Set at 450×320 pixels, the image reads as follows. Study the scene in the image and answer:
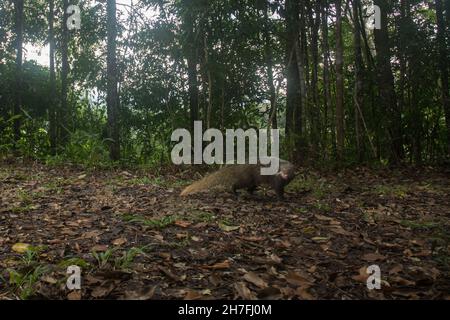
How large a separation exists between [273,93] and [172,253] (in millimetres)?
6691

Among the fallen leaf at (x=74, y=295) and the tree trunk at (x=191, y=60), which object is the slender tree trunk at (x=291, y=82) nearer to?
the tree trunk at (x=191, y=60)

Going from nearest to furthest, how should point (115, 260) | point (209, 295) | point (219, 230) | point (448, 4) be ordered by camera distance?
point (209, 295) → point (115, 260) → point (219, 230) → point (448, 4)

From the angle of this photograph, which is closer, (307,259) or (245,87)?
(307,259)

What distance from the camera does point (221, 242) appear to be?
3.65 metres

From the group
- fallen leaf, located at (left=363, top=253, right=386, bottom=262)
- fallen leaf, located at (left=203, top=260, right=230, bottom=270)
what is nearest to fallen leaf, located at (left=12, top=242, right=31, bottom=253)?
fallen leaf, located at (left=203, top=260, right=230, bottom=270)

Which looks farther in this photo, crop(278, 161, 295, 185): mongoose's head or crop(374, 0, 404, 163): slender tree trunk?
crop(374, 0, 404, 163): slender tree trunk

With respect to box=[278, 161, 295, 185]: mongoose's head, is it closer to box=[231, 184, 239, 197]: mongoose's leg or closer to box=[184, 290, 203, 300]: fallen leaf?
box=[231, 184, 239, 197]: mongoose's leg

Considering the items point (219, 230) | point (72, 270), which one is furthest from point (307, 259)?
point (72, 270)

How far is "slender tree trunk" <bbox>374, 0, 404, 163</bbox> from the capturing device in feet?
29.6

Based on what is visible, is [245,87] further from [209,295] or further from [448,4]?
[209,295]

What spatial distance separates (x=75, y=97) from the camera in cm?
1170

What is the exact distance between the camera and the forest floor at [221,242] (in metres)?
2.76

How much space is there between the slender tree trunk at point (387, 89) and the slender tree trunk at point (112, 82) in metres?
5.42

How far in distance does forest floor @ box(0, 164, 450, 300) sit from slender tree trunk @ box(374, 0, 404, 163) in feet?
9.52
